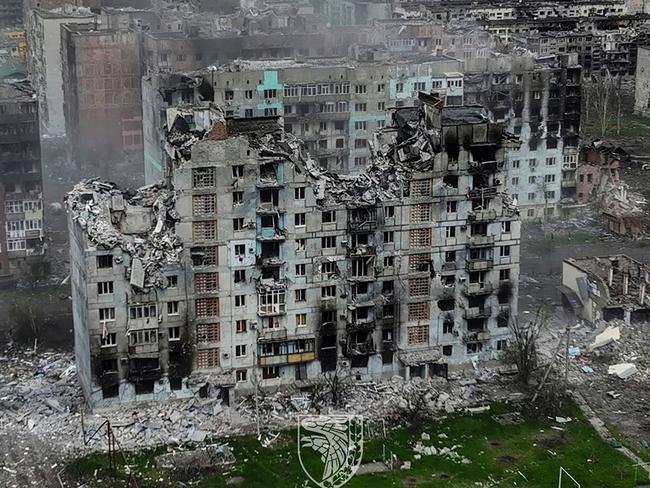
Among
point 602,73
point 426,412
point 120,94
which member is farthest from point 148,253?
point 602,73

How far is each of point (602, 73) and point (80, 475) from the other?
352 feet

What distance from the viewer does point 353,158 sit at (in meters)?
91.9

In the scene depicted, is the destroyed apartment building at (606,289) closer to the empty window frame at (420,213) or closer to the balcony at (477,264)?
the balcony at (477,264)

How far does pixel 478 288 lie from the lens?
64.1m

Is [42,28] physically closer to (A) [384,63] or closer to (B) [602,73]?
(A) [384,63]

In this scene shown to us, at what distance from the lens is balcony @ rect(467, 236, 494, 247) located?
63469mm

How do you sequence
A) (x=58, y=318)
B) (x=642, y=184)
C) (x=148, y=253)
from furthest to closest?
(x=642, y=184), (x=58, y=318), (x=148, y=253)

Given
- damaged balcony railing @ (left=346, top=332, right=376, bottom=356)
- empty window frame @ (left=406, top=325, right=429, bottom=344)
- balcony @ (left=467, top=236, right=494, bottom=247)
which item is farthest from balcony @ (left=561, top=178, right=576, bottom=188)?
damaged balcony railing @ (left=346, top=332, right=376, bottom=356)

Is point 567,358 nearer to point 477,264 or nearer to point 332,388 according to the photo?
point 477,264

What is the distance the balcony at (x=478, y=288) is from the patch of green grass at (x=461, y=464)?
7258 millimetres

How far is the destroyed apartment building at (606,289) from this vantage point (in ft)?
234

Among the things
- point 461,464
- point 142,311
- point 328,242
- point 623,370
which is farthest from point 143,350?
point 623,370

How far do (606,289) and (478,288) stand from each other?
11496mm

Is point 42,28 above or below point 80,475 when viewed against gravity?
above
